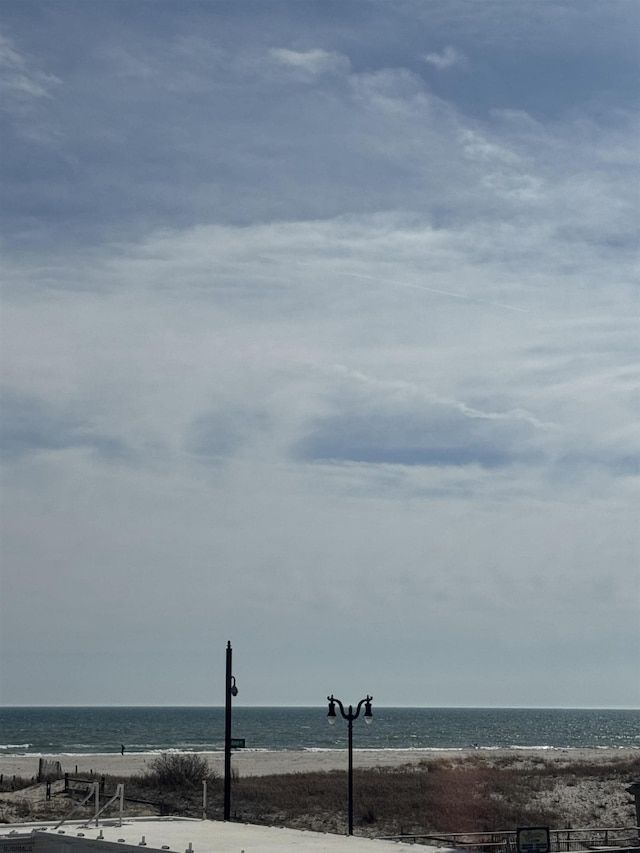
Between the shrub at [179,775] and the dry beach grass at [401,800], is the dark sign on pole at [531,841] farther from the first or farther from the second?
the shrub at [179,775]

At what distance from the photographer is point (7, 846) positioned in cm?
1848

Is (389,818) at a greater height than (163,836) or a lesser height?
lesser

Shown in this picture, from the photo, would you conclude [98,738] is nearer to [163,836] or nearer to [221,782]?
[221,782]

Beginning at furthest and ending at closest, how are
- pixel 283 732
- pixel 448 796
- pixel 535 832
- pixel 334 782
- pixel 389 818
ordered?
pixel 283 732 → pixel 334 782 → pixel 448 796 → pixel 389 818 → pixel 535 832

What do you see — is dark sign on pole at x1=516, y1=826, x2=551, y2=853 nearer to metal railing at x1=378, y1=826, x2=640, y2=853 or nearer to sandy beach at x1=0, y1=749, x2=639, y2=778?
metal railing at x1=378, y1=826, x2=640, y2=853

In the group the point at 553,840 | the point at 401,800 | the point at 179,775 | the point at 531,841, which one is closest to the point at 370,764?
the point at 179,775

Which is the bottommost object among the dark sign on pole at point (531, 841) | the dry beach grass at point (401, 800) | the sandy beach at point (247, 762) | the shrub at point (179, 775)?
the sandy beach at point (247, 762)

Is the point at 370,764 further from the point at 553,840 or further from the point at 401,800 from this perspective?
the point at 553,840

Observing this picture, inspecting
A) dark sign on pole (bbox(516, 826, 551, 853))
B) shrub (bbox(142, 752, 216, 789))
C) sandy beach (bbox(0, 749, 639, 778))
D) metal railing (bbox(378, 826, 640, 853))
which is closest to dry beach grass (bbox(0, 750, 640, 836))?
shrub (bbox(142, 752, 216, 789))

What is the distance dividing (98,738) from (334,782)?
3076 inches

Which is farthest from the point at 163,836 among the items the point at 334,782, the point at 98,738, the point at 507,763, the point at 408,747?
the point at 98,738

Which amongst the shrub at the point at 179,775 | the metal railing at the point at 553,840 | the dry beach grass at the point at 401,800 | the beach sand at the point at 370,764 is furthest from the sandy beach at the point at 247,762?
the metal railing at the point at 553,840

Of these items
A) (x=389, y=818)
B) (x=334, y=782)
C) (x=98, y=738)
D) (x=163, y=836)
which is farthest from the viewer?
(x=98, y=738)

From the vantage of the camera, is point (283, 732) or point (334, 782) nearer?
point (334, 782)
